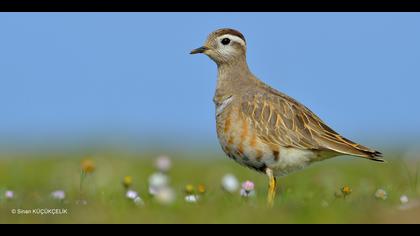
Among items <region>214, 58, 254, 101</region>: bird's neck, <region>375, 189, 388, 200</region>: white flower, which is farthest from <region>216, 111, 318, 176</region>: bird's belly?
<region>375, 189, 388, 200</region>: white flower

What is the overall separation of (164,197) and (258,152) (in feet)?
5.07

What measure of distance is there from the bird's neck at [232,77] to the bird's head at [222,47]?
0.27 feet

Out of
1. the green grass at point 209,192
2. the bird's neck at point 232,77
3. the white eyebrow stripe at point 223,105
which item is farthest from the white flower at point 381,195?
the bird's neck at point 232,77

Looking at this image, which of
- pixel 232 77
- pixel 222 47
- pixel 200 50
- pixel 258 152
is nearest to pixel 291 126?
pixel 258 152

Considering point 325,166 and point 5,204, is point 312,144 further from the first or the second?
point 325,166

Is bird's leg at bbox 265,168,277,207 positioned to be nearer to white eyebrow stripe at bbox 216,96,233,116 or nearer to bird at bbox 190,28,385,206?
bird at bbox 190,28,385,206

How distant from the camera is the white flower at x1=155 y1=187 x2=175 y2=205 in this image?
31.0ft

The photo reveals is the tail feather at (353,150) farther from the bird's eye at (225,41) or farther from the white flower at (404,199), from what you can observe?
the bird's eye at (225,41)

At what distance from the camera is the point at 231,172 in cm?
1527

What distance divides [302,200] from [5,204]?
3701 mm

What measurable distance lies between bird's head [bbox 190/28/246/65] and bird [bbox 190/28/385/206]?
1.81 ft
